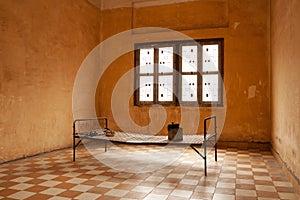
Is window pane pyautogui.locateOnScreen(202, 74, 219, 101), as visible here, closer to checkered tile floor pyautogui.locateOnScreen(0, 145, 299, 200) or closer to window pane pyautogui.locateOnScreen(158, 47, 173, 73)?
window pane pyautogui.locateOnScreen(158, 47, 173, 73)

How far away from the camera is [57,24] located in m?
6.10

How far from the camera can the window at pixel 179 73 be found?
6.87m

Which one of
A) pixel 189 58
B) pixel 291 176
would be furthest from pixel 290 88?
pixel 189 58

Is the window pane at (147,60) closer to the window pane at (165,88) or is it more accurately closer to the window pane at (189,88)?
the window pane at (165,88)

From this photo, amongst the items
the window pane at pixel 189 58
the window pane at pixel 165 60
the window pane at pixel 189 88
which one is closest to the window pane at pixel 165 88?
the window pane at pixel 165 60

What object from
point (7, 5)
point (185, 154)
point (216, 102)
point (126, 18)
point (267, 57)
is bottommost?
point (185, 154)

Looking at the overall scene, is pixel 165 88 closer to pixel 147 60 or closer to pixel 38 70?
pixel 147 60

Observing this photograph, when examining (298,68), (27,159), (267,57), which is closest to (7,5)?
(27,159)

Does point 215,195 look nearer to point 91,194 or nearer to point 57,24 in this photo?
point 91,194

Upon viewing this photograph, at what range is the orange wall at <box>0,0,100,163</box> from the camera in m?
4.86

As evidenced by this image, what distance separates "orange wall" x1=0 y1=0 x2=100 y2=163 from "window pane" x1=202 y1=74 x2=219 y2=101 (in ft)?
10.6

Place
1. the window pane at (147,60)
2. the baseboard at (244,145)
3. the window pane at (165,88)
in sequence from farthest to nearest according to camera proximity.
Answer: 1. the window pane at (147,60)
2. the window pane at (165,88)
3. the baseboard at (244,145)

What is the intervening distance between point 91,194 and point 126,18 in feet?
18.4

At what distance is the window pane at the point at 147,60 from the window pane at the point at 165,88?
406 millimetres
